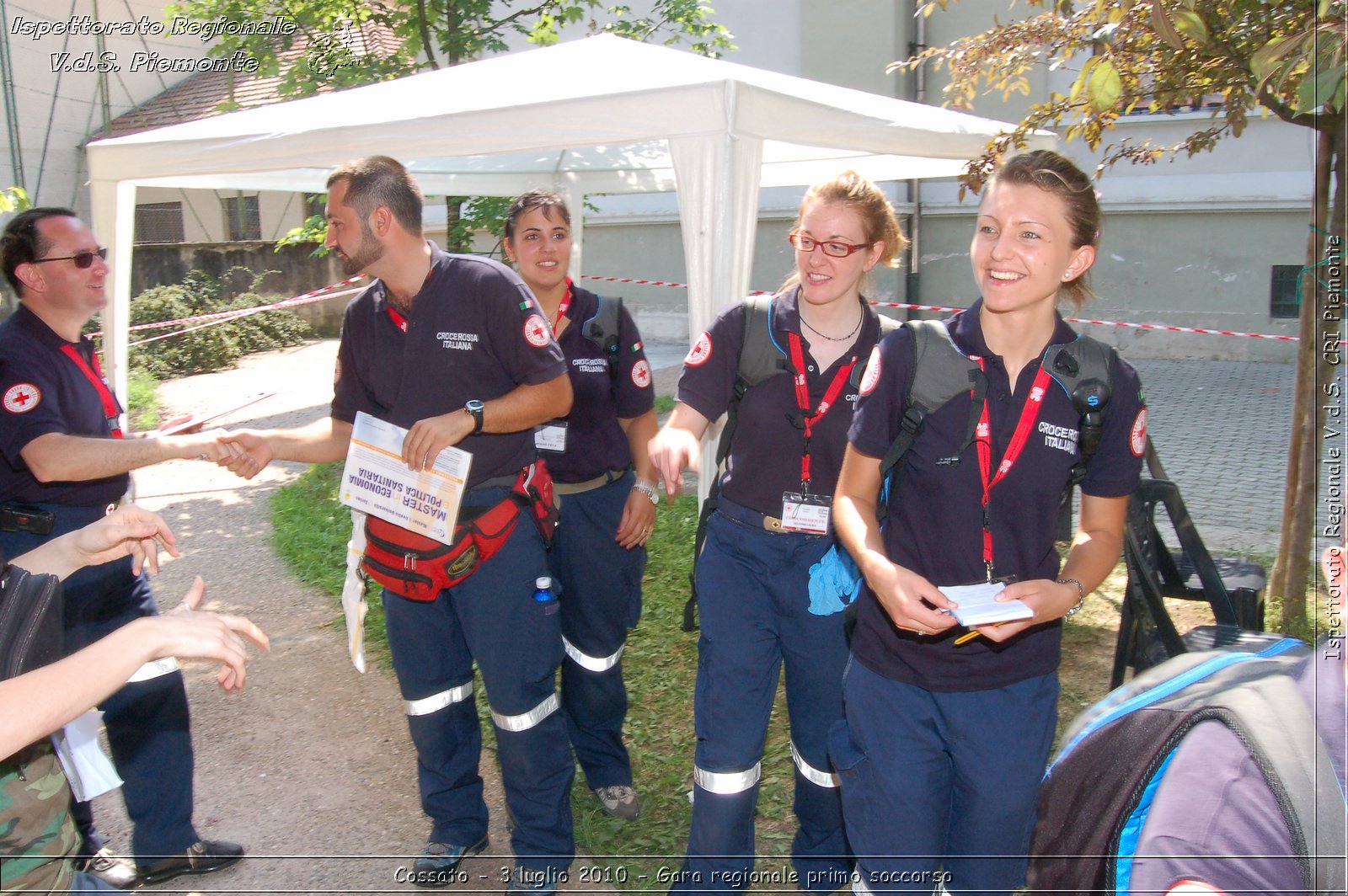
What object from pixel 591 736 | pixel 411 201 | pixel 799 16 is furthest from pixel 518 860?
pixel 799 16

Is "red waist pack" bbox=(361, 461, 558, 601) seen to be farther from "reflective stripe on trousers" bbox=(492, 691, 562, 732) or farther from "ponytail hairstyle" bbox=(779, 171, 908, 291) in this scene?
"ponytail hairstyle" bbox=(779, 171, 908, 291)

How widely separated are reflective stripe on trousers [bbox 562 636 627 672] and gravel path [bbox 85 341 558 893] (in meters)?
0.67

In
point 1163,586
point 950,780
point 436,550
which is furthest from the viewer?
point 1163,586

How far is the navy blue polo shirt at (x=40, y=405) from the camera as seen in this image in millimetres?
3070

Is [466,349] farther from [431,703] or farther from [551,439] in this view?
[431,703]

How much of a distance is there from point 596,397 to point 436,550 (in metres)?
1.06

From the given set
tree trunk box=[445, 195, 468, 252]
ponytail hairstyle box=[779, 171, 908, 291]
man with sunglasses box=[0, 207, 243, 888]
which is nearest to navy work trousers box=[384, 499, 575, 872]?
man with sunglasses box=[0, 207, 243, 888]

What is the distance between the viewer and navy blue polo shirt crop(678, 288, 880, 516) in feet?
9.43

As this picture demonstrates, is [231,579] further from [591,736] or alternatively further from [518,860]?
[518,860]

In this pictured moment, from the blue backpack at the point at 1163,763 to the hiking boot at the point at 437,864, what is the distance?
7.97 feet

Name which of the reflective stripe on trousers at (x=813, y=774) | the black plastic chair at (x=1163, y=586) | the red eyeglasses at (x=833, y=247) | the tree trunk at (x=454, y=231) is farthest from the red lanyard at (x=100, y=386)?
the tree trunk at (x=454, y=231)

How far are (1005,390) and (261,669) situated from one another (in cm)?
436

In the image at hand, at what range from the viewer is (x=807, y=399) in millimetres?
2875

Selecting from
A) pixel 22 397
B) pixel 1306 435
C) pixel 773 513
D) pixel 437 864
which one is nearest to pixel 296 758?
pixel 437 864
